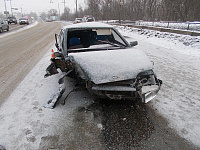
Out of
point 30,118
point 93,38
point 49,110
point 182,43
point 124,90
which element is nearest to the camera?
point 124,90

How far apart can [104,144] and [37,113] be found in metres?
1.43

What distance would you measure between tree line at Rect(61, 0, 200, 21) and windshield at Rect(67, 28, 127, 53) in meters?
14.8

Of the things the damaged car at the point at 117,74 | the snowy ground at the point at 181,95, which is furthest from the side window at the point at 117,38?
the snowy ground at the point at 181,95

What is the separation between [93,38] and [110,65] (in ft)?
7.23

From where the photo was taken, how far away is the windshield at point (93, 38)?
4155 mm

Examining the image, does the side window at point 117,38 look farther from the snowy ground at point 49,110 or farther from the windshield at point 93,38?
the snowy ground at point 49,110

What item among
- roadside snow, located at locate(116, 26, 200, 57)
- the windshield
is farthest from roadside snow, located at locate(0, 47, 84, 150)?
roadside snow, located at locate(116, 26, 200, 57)

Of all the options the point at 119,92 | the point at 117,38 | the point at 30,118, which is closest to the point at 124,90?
the point at 119,92

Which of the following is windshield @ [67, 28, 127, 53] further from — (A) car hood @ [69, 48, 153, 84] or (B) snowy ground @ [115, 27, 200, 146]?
(B) snowy ground @ [115, 27, 200, 146]

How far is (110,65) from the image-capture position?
267 cm

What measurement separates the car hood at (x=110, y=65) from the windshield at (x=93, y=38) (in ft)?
3.49

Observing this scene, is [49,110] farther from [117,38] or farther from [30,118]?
[117,38]

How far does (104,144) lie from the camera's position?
212 cm

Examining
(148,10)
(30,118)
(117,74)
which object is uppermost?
(148,10)
